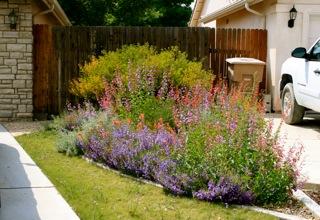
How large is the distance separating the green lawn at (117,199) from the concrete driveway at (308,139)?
5.05 ft

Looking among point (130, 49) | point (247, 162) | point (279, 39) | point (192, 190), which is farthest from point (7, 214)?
point (279, 39)

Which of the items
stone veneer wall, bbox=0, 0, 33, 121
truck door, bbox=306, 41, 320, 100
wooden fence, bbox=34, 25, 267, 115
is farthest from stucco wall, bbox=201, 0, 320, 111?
stone veneer wall, bbox=0, 0, 33, 121

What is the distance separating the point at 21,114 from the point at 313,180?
752 centimetres

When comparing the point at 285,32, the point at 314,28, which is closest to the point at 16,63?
the point at 285,32

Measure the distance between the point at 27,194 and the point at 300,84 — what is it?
20.9ft

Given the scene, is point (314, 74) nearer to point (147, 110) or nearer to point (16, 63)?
point (147, 110)

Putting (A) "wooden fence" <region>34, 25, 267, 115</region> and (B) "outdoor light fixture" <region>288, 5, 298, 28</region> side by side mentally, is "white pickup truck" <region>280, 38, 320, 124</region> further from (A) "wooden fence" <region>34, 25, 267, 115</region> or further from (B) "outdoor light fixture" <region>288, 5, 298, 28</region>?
(A) "wooden fence" <region>34, 25, 267, 115</region>

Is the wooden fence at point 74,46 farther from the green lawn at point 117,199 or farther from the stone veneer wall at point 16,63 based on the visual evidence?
the green lawn at point 117,199

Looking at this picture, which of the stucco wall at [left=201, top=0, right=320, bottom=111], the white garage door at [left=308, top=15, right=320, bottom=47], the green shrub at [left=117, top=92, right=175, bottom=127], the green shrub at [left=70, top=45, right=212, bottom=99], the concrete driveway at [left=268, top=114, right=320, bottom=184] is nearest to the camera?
the concrete driveway at [left=268, top=114, right=320, bottom=184]

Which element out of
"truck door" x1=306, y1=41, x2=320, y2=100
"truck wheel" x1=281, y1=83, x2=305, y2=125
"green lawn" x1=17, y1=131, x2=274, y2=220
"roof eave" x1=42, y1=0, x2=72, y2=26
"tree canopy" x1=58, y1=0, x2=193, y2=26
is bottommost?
"green lawn" x1=17, y1=131, x2=274, y2=220

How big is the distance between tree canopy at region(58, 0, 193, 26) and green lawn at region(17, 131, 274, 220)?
79.5 ft

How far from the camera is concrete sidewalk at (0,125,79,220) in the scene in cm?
528

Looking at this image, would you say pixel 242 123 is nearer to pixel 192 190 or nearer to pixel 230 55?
pixel 192 190

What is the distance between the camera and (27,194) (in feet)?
19.5
